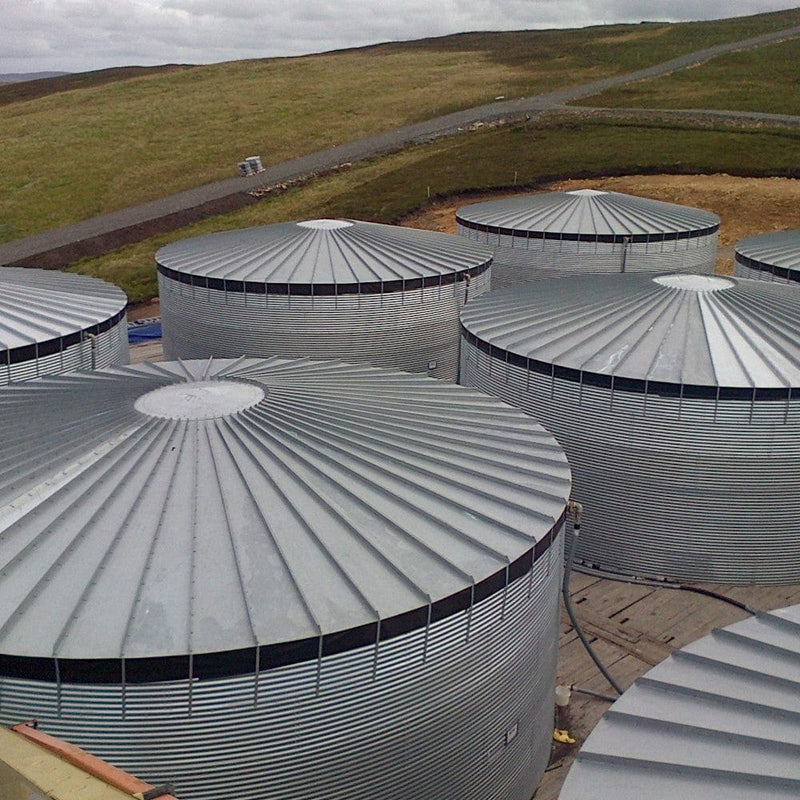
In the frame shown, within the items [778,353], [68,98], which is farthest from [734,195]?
[68,98]

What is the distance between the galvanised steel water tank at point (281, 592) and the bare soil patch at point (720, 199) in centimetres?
4037

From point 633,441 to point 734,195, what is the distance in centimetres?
4585

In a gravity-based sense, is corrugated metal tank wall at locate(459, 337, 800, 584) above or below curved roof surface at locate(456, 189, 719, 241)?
below

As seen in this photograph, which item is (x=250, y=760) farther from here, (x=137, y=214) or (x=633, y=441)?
(x=137, y=214)

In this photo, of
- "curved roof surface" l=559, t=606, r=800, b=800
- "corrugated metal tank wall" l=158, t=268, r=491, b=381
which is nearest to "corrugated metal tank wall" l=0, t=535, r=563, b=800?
"curved roof surface" l=559, t=606, r=800, b=800

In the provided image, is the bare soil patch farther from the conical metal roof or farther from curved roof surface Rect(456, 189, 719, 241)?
the conical metal roof

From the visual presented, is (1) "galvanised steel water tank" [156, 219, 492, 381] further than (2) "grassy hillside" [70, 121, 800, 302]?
No

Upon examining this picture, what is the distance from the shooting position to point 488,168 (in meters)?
72.4

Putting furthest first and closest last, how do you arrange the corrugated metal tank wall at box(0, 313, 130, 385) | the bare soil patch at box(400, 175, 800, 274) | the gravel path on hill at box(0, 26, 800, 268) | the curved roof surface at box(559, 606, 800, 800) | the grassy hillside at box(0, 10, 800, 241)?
the grassy hillside at box(0, 10, 800, 241), the gravel path on hill at box(0, 26, 800, 268), the bare soil patch at box(400, 175, 800, 274), the corrugated metal tank wall at box(0, 313, 130, 385), the curved roof surface at box(559, 606, 800, 800)

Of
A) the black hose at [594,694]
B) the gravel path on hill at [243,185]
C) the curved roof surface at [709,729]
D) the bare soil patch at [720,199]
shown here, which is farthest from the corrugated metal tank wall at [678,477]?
the gravel path on hill at [243,185]

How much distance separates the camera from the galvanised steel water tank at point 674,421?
61.5ft

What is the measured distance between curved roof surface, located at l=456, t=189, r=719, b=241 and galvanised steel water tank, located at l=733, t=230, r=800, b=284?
241 cm

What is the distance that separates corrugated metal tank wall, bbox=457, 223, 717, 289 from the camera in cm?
3167

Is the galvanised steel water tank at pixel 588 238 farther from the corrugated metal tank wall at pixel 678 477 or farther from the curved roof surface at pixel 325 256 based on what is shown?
the corrugated metal tank wall at pixel 678 477
